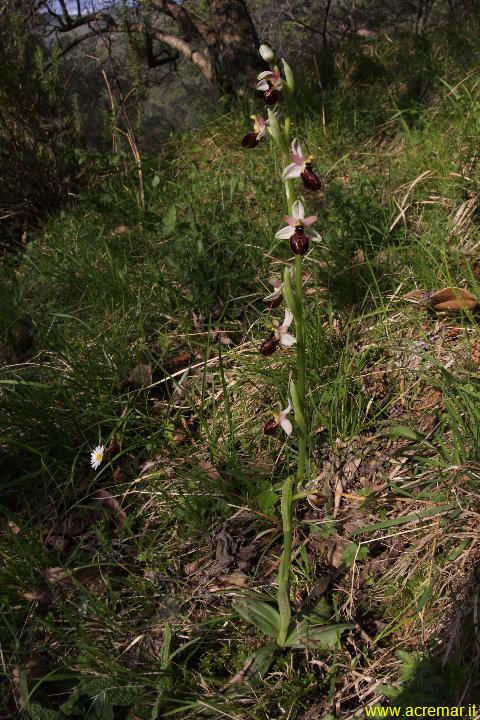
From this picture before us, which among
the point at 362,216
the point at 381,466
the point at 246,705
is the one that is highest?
the point at 362,216

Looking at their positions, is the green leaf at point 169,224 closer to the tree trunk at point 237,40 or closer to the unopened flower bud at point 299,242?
the unopened flower bud at point 299,242

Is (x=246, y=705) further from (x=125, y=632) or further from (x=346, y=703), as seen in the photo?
(x=125, y=632)

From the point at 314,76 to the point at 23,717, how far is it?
4.68 m

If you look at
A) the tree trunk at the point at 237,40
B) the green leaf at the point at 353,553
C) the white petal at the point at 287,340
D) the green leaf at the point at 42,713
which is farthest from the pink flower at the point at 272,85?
the tree trunk at the point at 237,40

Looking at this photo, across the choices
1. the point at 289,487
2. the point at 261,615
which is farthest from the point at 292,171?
the point at 261,615

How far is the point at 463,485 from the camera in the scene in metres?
1.69

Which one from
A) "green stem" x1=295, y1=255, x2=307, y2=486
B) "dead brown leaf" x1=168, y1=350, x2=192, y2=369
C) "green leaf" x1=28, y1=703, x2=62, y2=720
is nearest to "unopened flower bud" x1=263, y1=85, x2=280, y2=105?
"green stem" x1=295, y1=255, x2=307, y2=486

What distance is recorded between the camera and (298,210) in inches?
58.1

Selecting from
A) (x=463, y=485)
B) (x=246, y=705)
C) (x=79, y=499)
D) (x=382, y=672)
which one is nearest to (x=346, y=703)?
(x=382, y=672)

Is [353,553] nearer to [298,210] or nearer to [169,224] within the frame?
[298,210]

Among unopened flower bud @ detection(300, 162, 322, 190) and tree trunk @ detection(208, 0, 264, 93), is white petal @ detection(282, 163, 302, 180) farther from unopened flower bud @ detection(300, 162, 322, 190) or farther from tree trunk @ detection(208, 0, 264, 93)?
tree trunk @ detection(208, 0, 264, 93)

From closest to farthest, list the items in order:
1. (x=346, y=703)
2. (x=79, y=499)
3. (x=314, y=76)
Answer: (x=346, y=703) → (x=79, y=499) → (x=314, y=76)

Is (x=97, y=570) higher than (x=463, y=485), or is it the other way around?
(x=463, y=485)

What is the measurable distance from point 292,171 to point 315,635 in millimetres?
1216
